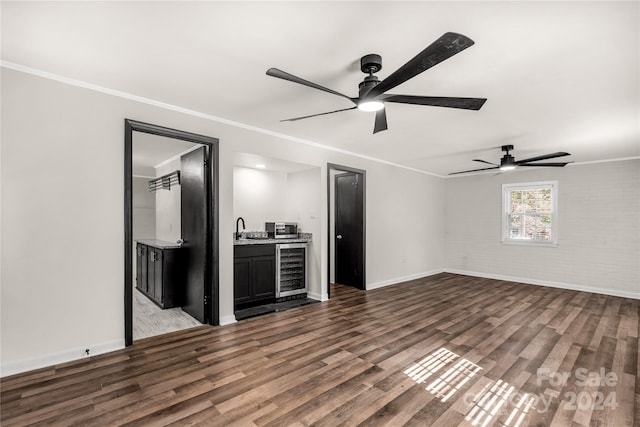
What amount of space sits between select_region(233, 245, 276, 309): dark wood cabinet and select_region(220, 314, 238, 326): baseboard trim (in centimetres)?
53

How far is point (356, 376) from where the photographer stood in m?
2.56

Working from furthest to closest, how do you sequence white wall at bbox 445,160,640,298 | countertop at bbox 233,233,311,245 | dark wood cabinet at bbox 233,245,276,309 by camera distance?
white wall at bbox 445,160,640,298, countertop at bbox 233,233,311,245, dark wood cabinet at bbox 233,245,276,309

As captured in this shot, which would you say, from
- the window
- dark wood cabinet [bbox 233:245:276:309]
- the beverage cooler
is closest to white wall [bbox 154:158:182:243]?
dark wood cabinet [bbox 233:245:276:309]

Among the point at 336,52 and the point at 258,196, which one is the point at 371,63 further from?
the point at 258,196

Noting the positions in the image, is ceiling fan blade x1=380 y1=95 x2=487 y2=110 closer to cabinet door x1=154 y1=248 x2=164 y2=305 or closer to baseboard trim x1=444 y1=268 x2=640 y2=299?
cabinet door x1=154 y1=248 x2=164 y2=305

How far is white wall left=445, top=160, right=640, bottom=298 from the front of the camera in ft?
18.3

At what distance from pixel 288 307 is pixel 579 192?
246 inches

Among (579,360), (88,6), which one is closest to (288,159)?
(88,6)

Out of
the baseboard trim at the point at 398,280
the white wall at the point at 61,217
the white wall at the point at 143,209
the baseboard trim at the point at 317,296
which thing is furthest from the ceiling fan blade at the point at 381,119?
the white wall at the point at 143,209

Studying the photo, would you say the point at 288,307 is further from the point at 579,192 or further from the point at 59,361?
the point at 579,192

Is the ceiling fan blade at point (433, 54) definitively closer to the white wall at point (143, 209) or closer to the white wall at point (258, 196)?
the white wall at point (258, 196)

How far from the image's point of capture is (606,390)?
7.89 feet

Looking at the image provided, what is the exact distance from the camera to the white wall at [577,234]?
557 cm

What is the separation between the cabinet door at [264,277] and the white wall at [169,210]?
132cm
